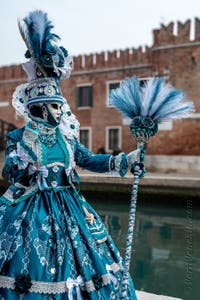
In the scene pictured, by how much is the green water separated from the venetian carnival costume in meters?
1.79

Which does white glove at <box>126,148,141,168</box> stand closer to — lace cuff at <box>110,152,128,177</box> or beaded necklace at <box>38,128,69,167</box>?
lace cuff at <box>110,152,128,177</box>

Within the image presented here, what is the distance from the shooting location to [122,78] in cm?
1625

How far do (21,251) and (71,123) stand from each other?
2.55 feet

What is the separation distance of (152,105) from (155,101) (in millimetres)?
24

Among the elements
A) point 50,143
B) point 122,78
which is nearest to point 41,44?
point 50,143

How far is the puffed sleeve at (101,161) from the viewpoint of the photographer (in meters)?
2.00

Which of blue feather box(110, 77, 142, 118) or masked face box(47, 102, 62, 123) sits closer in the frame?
blue feather box(110, 77, 142, 118)

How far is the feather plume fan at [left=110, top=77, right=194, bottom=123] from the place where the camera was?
1.81m

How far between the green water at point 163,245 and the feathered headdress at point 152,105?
2127mm

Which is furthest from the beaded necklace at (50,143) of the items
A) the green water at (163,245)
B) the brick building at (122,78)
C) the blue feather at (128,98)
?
the brick building at (122,78)

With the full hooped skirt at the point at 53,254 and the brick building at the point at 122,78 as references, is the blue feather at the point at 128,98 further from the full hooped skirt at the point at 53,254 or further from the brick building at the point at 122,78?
the brick building at the point at 122,78

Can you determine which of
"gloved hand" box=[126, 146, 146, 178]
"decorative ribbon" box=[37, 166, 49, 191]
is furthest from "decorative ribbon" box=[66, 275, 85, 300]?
"gloved hand" box=[126, 146, 146, 178]

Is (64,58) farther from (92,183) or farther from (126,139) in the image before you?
(126,139)

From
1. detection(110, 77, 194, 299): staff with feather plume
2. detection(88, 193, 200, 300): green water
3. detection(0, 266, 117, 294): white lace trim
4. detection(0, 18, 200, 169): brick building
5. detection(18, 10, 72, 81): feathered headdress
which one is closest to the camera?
detection(0, 266, 117, 294): white lace trim
